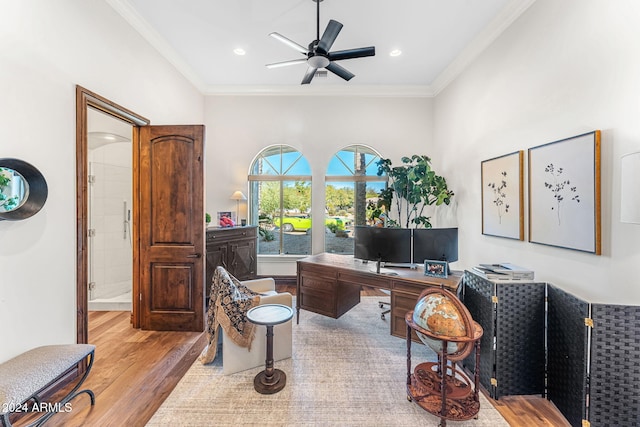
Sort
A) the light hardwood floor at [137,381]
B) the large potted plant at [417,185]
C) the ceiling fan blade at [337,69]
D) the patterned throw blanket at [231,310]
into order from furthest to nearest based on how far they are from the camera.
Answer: the large potted plant at [417,185] < the ceiling fan blade at [337,69] < the patterned throw blanket at [231,310] < the light hardwood floor at [137,381]

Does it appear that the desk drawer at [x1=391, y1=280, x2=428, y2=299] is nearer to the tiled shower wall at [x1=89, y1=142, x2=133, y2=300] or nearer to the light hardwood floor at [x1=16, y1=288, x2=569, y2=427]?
the light hardwood floor at [x1=16, y1=288, x2=569, y2=427]

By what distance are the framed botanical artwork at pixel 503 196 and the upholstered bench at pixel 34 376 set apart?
→ 3.94m

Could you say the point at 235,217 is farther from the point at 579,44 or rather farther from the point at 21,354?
the point at 579,44

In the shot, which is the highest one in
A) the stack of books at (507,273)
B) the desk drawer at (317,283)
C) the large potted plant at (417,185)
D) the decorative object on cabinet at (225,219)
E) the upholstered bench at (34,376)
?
the large potted plant at (417,185)

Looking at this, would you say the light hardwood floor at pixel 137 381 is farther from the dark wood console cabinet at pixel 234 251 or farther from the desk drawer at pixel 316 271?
the desk drawer at pixel 316 271

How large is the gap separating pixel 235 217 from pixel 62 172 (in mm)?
2759

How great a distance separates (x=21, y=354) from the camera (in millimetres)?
1807

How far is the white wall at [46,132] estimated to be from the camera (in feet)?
5.87

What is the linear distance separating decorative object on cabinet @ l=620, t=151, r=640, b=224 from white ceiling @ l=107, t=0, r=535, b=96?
7.32 feet

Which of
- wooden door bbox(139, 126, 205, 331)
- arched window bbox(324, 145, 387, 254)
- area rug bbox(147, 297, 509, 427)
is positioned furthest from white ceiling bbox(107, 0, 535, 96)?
area rug bbox(147, 297, 509, 427)

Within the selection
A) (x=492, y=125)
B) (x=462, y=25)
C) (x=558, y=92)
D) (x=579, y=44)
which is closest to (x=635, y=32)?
(x=579, y=44)

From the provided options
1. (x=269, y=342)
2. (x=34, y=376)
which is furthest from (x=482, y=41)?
(x=34, y=376)

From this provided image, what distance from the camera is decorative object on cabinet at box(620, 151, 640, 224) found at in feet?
4.25

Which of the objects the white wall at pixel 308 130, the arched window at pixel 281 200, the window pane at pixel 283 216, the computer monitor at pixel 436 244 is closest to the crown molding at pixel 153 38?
the white wall at pixel 308 130
